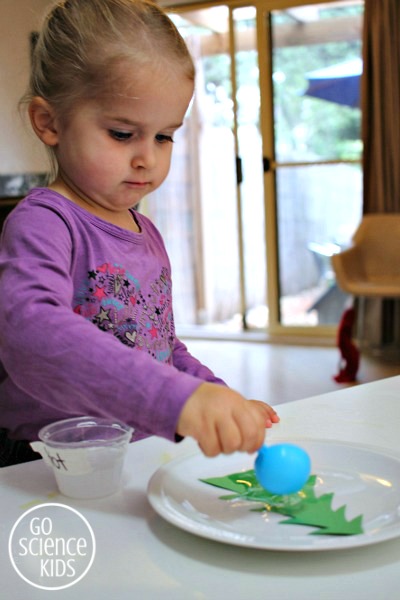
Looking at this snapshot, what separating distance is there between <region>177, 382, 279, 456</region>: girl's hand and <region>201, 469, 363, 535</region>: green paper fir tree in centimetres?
10

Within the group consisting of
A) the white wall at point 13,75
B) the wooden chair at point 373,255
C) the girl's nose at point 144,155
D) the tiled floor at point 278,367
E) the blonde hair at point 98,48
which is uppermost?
the white wall at point 13,75

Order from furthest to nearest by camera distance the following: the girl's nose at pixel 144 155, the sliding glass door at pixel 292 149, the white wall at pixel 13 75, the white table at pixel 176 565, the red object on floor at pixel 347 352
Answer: the sliding glass door at pixel 292 149, the white wall at pixel 13 75, the red object on floor at pixel 347 352, the girl's nose at pixel 144 155, the white table at pixel 176 565

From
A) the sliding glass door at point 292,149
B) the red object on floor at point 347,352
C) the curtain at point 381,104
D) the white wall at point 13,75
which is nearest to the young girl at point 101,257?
the red object on floor at point 347,352

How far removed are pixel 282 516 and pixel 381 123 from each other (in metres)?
4.67

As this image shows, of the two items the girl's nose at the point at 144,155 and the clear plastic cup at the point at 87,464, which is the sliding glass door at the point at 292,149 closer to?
the girl's nose at the point at 144,155

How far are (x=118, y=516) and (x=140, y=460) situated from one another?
0.15m

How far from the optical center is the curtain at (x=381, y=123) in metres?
4.95

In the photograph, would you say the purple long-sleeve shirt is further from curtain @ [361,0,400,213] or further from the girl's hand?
curtain @ [361,0,400,213]

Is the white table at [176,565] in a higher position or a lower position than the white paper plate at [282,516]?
lower

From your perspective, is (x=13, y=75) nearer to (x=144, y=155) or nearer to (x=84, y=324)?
(x=144, y=155)

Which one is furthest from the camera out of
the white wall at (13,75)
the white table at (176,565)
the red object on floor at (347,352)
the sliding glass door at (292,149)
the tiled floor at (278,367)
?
the sliding glass door at (292,149)

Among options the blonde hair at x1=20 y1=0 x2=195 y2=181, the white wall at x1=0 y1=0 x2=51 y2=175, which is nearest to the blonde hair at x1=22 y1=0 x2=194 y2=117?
the blonde hair at x1=20 y1=0 x2=195 y2=181
